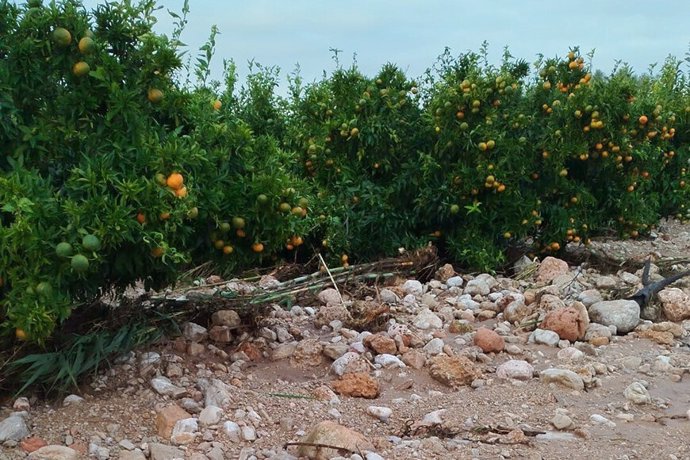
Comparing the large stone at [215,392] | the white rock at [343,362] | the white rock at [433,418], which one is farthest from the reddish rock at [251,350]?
the white rock at [433,418]

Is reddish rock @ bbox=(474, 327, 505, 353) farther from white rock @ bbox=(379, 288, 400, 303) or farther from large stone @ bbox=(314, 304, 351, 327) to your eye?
white rock @ bbox=(379, 288, 400, 303)

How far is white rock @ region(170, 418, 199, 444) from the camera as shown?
10.2ft

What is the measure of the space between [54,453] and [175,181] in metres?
1.10

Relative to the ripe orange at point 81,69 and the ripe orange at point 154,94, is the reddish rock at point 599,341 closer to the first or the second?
the ripe orange at point 154,94

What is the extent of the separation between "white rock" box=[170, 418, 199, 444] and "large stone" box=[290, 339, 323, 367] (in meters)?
0.93

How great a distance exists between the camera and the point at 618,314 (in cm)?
488

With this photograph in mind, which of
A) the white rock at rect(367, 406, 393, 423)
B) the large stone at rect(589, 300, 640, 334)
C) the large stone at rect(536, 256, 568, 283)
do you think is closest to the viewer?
the white rock at rect(367, 406, 393, 423)

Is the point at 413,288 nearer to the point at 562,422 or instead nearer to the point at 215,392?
the point at 562,422

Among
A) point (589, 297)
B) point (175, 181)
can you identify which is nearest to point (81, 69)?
point (175, 181)

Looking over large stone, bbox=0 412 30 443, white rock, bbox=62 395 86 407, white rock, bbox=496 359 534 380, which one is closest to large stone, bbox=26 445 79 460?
large stone, bbox=0 412 30 443

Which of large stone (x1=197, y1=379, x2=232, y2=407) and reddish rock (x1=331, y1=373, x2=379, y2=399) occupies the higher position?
large stone (x1=197, y1=379, x2=232, y2=407)

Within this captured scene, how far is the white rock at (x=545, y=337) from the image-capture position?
457cm

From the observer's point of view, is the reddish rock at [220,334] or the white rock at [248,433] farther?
the reddish rock at [220,334]

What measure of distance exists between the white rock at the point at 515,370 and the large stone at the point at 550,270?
190 centimetres
